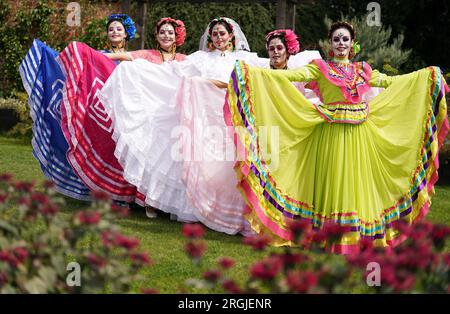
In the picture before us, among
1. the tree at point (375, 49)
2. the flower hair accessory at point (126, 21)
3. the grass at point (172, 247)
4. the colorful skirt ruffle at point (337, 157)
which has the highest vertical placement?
the flower hair accessory at point (126, 21)

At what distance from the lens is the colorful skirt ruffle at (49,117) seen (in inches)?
268

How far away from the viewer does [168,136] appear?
20.3 ft

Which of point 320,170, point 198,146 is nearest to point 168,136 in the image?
point 198,146

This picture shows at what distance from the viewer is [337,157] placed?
17.5ft

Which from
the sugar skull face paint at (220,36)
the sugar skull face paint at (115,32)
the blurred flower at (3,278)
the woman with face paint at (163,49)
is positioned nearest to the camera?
the blurred flower at (3,278)

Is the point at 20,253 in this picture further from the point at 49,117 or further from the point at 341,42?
the point at 49,117

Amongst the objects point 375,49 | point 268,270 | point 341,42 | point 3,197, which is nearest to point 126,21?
point 341,42

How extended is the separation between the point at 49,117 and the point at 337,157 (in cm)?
281

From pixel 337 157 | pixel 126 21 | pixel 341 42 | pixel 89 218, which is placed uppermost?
pixel 126 21

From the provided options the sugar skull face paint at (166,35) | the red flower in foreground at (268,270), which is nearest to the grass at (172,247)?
the red flower in foreground at (268,270)

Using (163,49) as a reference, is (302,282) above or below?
below

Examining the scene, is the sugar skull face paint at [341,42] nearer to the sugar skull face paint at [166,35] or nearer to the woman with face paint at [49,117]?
the sugar skull face paint at [166,35]

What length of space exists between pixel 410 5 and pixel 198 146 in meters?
8.65

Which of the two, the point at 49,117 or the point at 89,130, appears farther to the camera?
the point at 49,117
